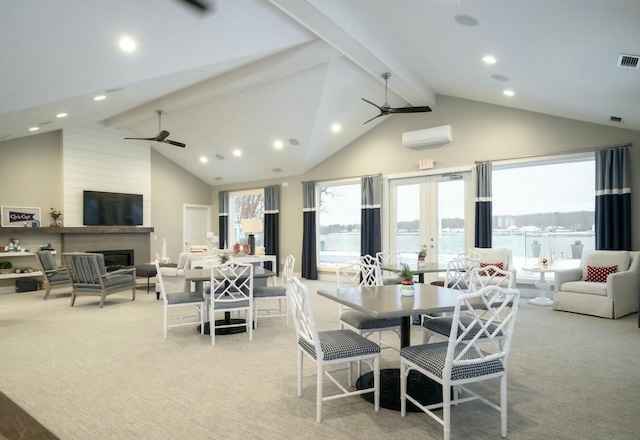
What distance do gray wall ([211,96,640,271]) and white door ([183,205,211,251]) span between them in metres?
3.22

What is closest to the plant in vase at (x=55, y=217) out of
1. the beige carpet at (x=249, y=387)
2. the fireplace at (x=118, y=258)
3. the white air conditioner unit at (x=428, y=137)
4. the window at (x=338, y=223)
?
the fireplace at (x=118, y=258)

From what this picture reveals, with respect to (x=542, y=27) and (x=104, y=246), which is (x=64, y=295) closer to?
(x=104, y=246)

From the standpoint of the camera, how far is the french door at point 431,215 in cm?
770

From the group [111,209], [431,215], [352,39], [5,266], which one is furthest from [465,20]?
[5,266]

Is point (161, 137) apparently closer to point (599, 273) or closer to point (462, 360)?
point (462, 360)

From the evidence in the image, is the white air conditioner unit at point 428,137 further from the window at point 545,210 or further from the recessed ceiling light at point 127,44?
the recessed ceiling light at point 127,44

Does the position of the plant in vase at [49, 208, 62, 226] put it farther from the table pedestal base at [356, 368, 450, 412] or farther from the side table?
the side table

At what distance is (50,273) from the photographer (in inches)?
276

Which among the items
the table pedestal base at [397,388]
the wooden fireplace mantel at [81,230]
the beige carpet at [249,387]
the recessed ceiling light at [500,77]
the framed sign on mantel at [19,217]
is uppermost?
the recessed ceiling light at [500,77]

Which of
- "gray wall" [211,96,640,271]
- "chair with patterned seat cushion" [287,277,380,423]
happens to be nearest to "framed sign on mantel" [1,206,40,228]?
"gray wall" [211,96,640,271]

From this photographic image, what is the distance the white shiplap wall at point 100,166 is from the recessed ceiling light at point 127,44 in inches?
224

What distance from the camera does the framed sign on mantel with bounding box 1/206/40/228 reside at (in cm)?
794

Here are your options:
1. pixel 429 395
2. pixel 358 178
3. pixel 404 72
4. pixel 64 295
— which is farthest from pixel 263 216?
pixel 429 395

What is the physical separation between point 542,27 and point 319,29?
238cm
